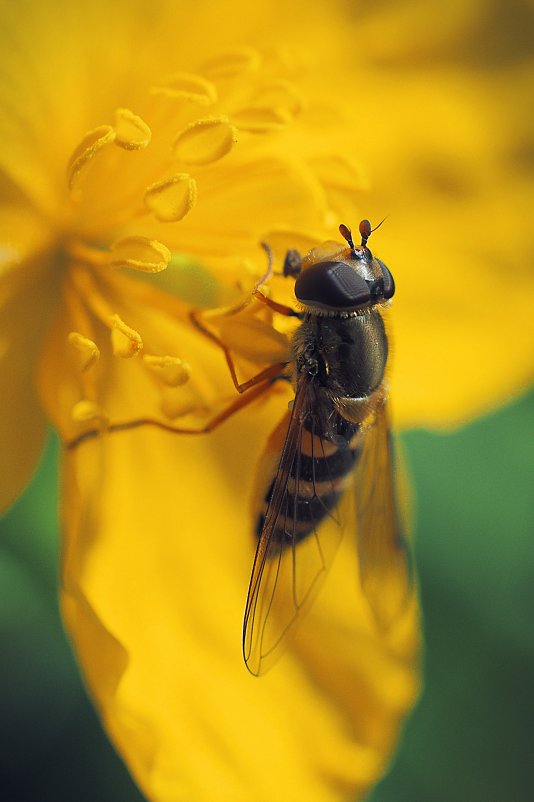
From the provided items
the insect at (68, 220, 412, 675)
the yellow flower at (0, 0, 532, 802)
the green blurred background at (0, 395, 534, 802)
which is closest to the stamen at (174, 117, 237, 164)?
the yellow flower at (0, 0, 532, 802)

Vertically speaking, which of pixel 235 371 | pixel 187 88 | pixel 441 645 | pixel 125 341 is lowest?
pixel 441 645

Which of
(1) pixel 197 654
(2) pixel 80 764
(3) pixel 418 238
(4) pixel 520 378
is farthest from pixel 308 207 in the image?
(2) pixel 80 764

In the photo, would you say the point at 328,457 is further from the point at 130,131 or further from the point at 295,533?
the point at 130,131

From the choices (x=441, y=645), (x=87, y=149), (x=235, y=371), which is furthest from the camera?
(x=441, y=645)

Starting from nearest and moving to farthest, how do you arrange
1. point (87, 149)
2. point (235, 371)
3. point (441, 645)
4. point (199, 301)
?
point (87, 149), point (235, 371), point (199, 301), point (441, 645)

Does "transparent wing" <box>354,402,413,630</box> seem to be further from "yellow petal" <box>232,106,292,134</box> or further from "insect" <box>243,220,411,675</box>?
"yellow petal" <box>232,106,292,134</box>

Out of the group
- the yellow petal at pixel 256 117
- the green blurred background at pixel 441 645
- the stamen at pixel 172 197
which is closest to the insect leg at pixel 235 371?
the stamen at pixel 172 197

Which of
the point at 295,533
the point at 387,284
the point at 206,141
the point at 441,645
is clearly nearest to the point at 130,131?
the point at 206,141
